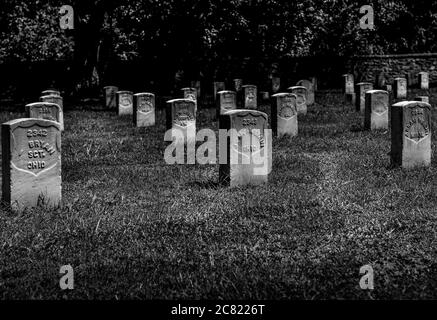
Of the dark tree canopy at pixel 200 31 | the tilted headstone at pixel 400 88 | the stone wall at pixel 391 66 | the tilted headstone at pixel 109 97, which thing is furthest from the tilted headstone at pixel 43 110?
the stone wall at pixel 391 66

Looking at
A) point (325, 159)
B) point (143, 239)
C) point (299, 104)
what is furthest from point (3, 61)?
point (143, 239)

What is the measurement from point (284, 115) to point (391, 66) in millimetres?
19008

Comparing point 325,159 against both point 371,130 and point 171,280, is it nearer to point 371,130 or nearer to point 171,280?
point 371,130

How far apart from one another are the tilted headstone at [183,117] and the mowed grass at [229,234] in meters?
2.41

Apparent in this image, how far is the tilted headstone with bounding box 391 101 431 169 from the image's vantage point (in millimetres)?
10508

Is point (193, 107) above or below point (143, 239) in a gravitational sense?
above

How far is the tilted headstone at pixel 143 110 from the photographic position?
17625mm

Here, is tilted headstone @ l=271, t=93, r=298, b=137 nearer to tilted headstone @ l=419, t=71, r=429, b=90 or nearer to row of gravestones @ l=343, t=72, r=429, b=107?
row of gravestones @ l=343, t=72, r=429, b=107

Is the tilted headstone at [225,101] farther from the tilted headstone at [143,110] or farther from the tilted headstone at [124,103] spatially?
the tilted headstone at [124,103]

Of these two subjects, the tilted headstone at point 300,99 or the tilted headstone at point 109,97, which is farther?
the tilted headstone at point 109,97

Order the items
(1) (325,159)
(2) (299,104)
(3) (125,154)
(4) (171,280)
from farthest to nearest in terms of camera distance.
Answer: (2) (299,104)
(3) (125,154)
(1) (325,159)
(4) (171,280)
